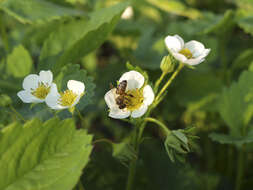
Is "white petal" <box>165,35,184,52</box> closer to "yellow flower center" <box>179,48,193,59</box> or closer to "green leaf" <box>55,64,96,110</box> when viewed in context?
"yellow flower center" <box>179,48,193,59</box>

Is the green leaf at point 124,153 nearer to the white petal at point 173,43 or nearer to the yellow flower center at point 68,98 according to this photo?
the yellow flower center at point 68,98

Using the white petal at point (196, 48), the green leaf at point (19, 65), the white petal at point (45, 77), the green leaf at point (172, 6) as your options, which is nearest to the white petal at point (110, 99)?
the white petal at point (45, 77)

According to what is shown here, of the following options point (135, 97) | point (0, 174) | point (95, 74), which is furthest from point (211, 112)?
point (0, 174)

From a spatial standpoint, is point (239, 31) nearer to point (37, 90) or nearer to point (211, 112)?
point (211, 112)

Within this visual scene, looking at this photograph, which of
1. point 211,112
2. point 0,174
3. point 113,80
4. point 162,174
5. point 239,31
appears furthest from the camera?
point 239,31

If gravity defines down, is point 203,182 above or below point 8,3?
below

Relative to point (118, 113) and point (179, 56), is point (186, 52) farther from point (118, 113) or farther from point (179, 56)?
point (118, 113)
